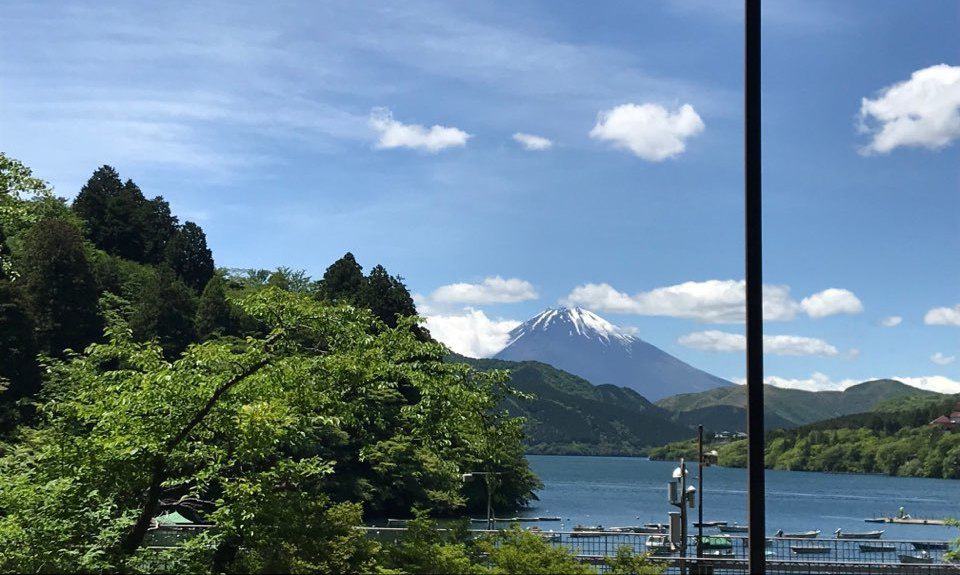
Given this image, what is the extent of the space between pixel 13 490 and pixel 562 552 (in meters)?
6.33

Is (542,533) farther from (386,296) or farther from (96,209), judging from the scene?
(96,209)

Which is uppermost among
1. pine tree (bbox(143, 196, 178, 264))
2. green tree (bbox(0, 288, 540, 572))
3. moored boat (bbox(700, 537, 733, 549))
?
pine tree (bbox(143, 196, 178, 264))

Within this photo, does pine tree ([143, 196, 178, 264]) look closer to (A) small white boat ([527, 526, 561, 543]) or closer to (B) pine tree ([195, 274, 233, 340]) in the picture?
(B) pine tree ([195, 274, 233, 340])

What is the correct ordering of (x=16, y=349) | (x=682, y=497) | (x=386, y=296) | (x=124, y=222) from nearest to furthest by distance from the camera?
(x=682, y=497) → (x=16, y=349) → (x=386, y=296) → (x=124, y=222)

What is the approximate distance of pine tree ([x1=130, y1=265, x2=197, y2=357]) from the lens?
68625 mm

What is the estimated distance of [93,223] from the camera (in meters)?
90.1

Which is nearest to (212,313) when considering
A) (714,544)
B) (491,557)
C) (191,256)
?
(191,256)

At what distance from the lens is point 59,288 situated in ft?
203

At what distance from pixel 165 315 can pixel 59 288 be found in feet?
32.1

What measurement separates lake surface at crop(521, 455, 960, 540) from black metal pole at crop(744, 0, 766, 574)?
72.7m

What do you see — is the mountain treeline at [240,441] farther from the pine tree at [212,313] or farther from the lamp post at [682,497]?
the pine tree at [212,313]

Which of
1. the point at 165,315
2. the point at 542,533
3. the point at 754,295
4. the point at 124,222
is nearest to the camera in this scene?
the point at 754,295

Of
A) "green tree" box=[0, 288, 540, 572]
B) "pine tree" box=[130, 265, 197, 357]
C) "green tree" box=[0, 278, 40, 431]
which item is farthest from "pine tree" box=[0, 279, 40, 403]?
"green tree" box=[0, 288, 540, 572]

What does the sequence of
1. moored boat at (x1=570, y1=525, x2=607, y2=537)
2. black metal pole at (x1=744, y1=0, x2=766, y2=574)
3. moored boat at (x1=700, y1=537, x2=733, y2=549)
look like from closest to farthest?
1. black metal pole at (x1=744, y1=0, x2=766, y2=574)
2. moored boat at (x1=570, y1=525, x2=607, y2=537)
3. moored boat at (x1=700, y1=537, x2=733, y2=549)
